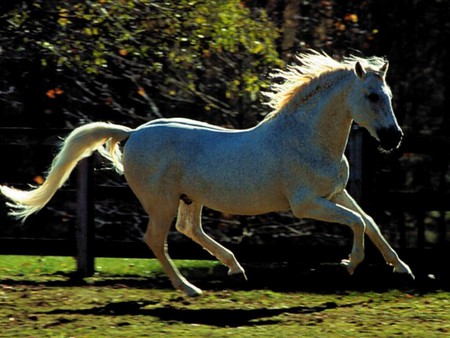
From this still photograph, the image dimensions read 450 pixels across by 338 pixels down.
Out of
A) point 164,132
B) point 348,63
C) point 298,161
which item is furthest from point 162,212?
point 348,63

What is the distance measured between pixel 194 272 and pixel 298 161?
249 centimetres

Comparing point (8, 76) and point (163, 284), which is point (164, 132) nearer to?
point (163, 284)

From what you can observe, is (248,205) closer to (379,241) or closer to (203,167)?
(203,167)

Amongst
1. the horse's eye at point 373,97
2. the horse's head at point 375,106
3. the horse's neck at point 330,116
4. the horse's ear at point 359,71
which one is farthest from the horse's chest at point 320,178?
the horse's ear at point 359,71

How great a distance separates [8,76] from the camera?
13.6m

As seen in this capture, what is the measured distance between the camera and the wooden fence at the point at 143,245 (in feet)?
31.6

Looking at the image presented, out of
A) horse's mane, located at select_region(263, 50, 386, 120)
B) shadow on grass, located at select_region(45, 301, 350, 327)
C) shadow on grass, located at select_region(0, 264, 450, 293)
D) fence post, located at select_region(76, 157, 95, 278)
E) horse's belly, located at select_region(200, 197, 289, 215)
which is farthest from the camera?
fence post, located at select_region(76, 157, 95, 278)

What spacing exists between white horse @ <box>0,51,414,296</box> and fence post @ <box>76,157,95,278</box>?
0.89 m

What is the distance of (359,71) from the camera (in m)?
7.78

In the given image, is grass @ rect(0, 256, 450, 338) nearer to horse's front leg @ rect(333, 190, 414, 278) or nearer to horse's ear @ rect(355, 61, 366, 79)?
horse's front leg @ rect(333, 190, 414, 278)

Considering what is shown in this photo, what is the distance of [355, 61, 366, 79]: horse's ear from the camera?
7750 millimetres

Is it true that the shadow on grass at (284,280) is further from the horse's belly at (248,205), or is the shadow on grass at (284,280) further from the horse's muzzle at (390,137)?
the horse's muzzle at (390,137)

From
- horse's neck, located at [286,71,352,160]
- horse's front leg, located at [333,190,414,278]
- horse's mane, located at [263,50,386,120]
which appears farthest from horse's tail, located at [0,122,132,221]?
horse's front leg, located at [333,190,414,278]

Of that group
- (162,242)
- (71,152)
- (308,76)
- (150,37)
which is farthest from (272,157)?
(150,37)
